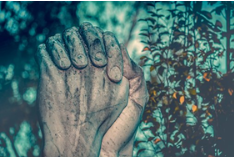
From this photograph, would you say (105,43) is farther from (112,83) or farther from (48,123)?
(48,123)

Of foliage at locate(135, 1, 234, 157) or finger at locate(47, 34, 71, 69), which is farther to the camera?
foliage at locate(135, 1, 234, 157)

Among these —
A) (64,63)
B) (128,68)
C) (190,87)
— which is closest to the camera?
(64,63)

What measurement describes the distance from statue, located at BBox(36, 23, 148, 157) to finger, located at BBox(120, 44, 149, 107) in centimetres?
6

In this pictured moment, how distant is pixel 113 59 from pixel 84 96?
24 centimetres

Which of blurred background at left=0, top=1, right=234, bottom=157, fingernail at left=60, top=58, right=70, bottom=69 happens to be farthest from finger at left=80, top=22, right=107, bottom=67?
blurred background at left=0, top=1, right=234, bottom=157

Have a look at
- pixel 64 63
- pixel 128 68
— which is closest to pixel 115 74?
pixel 128 68

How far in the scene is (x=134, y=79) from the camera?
2.20 m

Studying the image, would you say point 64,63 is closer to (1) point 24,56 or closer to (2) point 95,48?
(2) point 95,48

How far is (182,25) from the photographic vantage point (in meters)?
4.30

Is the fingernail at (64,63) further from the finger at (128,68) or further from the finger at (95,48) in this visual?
the finger at (128,68)

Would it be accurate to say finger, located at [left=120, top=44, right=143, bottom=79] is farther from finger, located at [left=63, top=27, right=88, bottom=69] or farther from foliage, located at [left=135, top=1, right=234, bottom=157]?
foliage, located at [left=135, top=1, right=234, bottom=157]

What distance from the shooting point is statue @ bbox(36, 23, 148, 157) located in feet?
6.38

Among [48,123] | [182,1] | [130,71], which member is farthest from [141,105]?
[182,1]

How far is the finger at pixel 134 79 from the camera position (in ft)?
7.14
